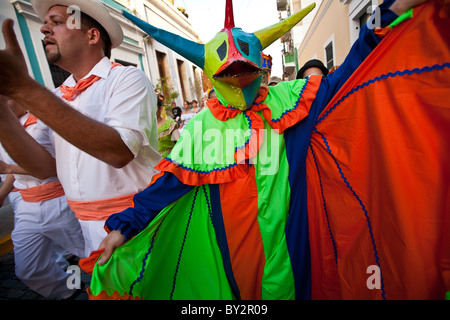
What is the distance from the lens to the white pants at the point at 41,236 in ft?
6.29

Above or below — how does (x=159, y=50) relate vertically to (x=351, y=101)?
above

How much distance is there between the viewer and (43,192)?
74.8 inches

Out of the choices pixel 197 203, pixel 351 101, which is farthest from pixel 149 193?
pixel 351 101

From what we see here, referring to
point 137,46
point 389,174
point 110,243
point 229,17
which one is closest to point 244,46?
point 229,17

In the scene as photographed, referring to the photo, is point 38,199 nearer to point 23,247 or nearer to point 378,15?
point 23,247

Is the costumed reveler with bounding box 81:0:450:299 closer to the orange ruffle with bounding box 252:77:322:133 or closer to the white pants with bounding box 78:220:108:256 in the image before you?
the orange ruffle with bounding box 252:77:322:133

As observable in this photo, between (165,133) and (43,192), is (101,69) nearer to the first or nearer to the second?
(43,192)

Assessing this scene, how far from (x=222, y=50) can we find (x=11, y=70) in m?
0.84

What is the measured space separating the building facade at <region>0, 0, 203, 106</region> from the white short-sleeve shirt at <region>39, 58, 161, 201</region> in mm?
450

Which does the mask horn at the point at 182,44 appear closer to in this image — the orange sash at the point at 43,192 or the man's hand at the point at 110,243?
the man's hand at the point at 110,243

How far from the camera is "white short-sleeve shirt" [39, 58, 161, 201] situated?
114cm

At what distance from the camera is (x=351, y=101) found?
1.06 meters

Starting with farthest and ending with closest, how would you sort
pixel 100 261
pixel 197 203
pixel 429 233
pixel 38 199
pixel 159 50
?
pixel 159 50 < pixel 38 199 < pixel 197 203 < pixel 100 261 < pixel 429 233
